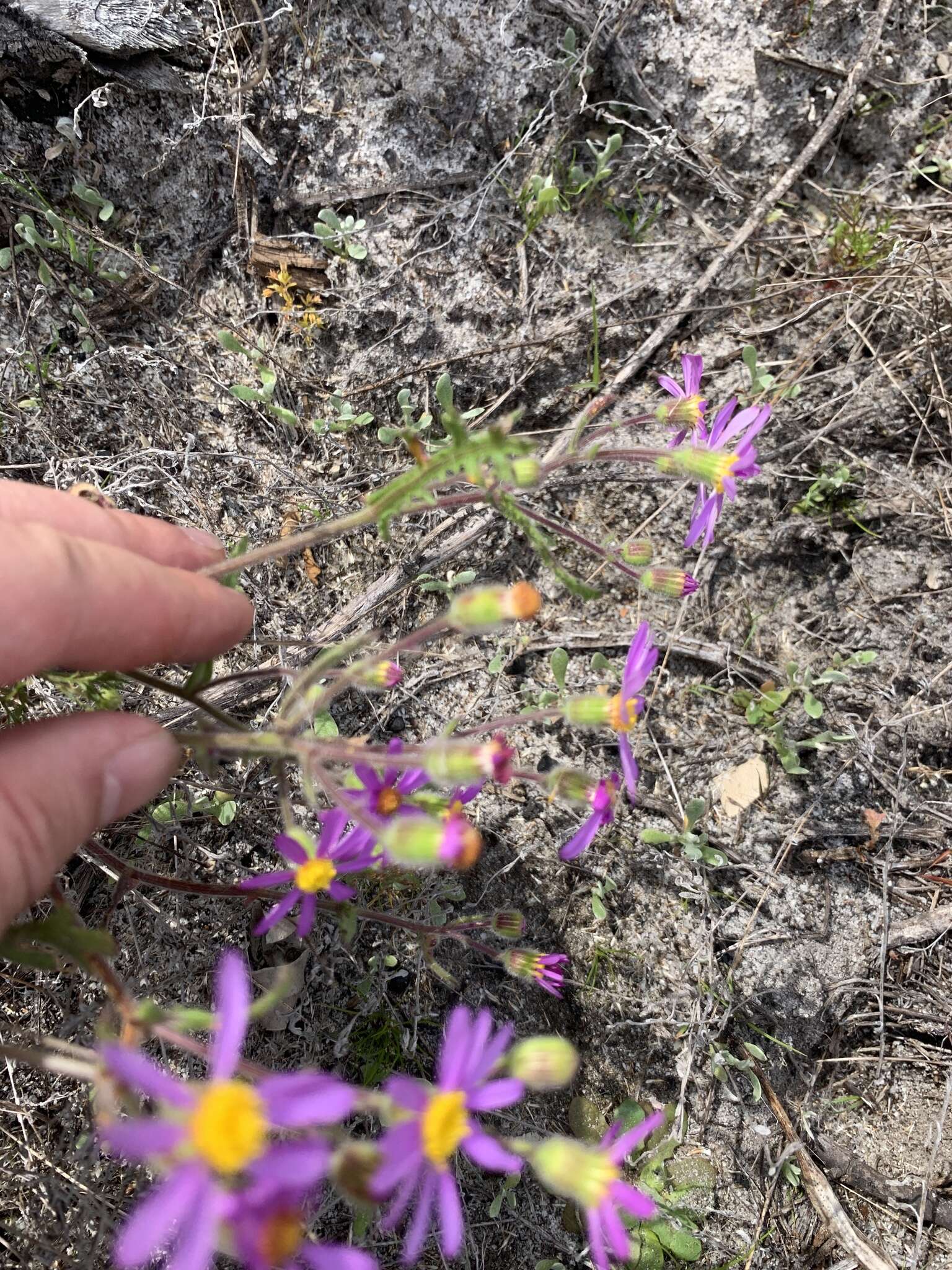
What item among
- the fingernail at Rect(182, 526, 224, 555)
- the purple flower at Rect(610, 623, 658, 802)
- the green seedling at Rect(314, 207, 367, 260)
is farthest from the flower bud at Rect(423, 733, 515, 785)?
the green seedling at Rect(314, 207, 367, 260)

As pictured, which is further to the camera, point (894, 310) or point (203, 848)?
point (894, 310)

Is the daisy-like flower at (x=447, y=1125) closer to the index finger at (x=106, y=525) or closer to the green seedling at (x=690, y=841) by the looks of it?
the index finger at (x=106, y=525)

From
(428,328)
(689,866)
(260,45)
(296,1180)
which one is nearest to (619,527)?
(428,328)

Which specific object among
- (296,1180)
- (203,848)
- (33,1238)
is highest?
(296,1180)

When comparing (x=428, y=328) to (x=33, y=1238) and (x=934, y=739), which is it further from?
(x=33, y=1238)

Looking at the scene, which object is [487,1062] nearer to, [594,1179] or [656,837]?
[594,1179]
